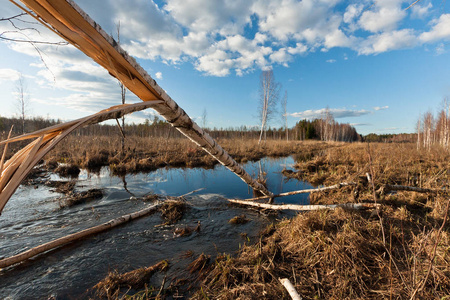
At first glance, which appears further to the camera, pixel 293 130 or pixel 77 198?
pixel 293 130

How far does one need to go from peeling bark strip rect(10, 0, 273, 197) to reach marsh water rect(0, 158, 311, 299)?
2311mm

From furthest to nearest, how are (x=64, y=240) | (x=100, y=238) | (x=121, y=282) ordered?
(x=100, y=238) → (x=64, y=240) → (x=121, y=282)

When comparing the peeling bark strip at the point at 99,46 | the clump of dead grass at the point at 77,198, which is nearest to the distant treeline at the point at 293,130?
the clump of dead grass at the point at 77,198

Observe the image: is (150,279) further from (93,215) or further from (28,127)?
(28,127)

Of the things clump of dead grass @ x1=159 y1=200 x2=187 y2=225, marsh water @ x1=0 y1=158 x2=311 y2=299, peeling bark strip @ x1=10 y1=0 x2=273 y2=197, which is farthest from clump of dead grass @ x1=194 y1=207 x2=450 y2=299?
peeling bark strip @ x1=10 y1=0 x2=273 y2=197

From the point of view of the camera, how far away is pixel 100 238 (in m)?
3.34

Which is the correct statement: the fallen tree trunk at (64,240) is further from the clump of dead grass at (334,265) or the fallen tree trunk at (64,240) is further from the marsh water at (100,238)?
the clump of dead grass at (334,265)

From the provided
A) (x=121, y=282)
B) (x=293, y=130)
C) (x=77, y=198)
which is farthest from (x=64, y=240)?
(x=293, y=130)

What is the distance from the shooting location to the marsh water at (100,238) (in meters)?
Result: 2.45

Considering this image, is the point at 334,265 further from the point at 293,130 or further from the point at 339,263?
the point at 293,130

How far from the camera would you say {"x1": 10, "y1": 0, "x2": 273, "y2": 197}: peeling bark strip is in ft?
3.29

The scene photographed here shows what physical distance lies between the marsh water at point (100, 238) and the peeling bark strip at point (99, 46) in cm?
231

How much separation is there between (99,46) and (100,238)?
3.41m

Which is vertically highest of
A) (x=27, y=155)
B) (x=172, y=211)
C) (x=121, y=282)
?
(x=27, y=155)
